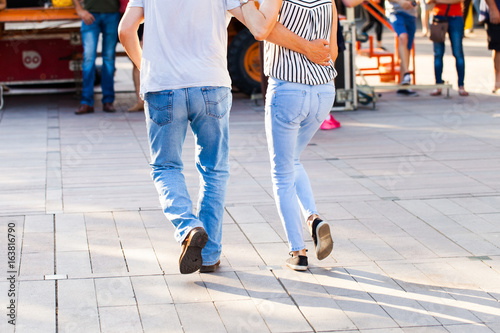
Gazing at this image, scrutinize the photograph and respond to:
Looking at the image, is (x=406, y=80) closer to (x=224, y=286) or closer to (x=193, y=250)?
(x=224, y=286)

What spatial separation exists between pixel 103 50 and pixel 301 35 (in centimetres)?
600

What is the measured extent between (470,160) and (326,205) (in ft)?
6.48

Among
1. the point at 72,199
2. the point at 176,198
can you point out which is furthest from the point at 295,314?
the point at 72,199

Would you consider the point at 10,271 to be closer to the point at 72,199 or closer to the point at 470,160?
the point at 72,199

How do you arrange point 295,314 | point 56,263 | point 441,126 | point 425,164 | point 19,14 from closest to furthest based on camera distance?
point 295,314, point 56,263, point 425,164, point 441,126, point 19,14

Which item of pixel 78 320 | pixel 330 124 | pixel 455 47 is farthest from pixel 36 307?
pixel 455 47

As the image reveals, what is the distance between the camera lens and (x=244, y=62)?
10.2 metres

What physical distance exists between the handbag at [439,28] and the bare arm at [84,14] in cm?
423

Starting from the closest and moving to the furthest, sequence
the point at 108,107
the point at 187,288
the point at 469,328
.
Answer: the point at 469,328
the point at 187,288
the point at 108,107

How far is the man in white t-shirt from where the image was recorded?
3814mm

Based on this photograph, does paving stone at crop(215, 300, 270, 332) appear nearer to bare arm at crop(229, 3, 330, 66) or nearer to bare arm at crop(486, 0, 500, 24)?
bare arm at crop(229, 3, 330, 66)

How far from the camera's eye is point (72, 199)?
5.63 meters

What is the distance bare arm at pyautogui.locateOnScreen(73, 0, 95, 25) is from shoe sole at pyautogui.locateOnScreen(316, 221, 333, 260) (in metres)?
5.99

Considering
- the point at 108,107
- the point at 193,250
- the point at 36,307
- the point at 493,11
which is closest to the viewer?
the point at 36,307
